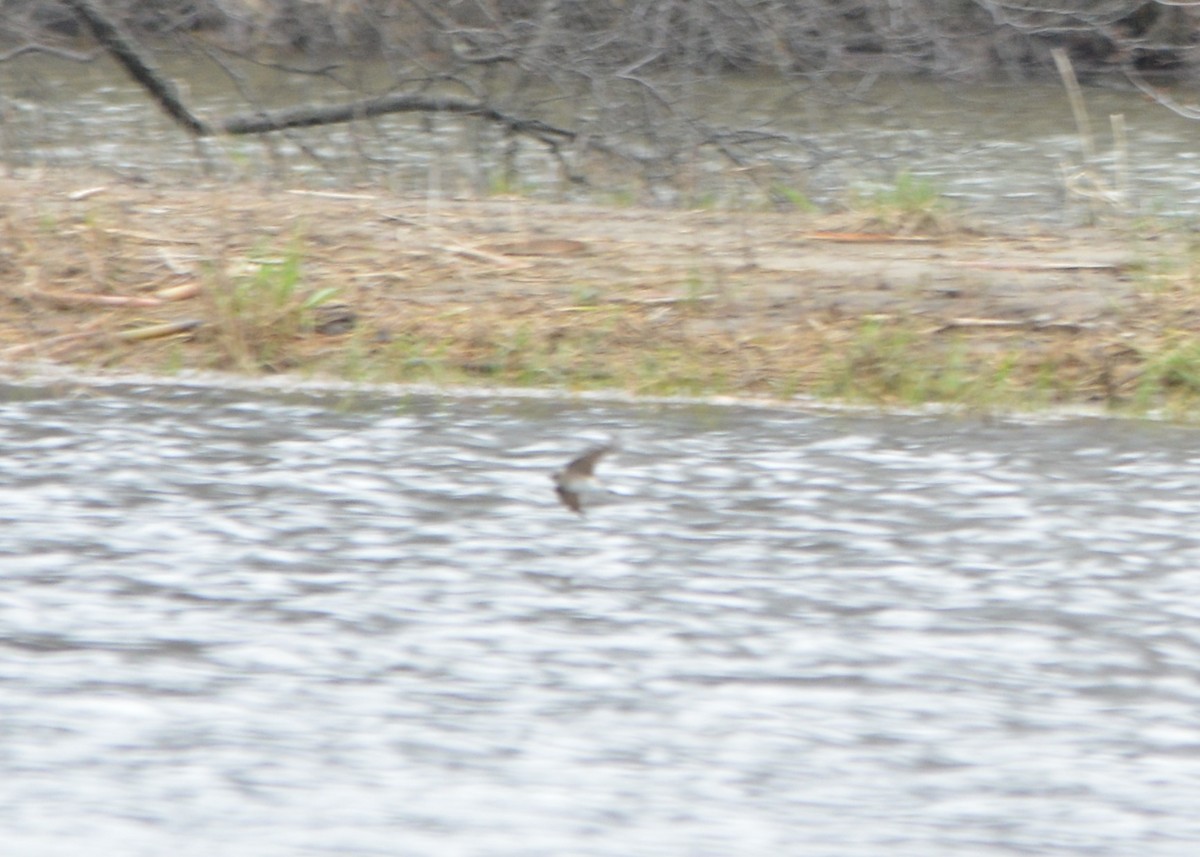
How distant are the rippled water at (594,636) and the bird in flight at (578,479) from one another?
5cm

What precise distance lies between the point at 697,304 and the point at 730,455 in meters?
1.41

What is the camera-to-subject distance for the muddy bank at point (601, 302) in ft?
22.0

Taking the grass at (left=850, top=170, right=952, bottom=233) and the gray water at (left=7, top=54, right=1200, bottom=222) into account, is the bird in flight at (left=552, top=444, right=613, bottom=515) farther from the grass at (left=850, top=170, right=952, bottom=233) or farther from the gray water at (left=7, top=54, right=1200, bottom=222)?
the gray water at (left=7, top=54, right=1200, bottom=222)

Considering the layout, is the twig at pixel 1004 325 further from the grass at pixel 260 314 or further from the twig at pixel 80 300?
the twig at pixel 80 300

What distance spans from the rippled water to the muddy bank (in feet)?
1.54

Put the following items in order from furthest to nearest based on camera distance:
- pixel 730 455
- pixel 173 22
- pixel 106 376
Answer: pixel 173 22 → pixel 106 376 → pixel 730 455

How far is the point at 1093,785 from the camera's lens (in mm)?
3670

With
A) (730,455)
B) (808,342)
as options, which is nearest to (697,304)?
(808,342)

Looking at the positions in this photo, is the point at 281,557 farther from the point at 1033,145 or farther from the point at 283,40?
the point at 1033,145

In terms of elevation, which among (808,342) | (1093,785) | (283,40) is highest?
(283,40)

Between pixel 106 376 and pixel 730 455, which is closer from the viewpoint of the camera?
pixel 730 455

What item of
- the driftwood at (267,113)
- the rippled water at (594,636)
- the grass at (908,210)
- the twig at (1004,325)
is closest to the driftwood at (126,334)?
the rippled water at (594,636)

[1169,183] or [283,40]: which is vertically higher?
[283,40]

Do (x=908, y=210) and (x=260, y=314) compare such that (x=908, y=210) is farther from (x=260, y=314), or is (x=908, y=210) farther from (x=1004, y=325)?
(x=260, y=314)
